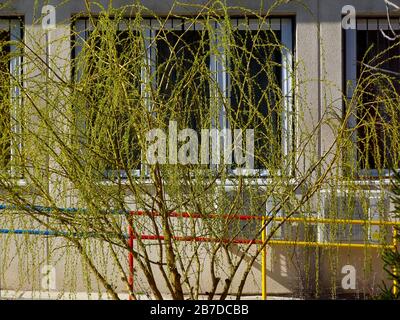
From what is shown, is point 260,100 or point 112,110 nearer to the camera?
point 112,110

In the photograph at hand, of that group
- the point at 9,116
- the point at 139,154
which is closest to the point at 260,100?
the point at 139,154

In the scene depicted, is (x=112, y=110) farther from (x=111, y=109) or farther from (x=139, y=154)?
(x=139, y=154)

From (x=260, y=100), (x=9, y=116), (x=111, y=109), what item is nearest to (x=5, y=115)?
(x=9, y=116)

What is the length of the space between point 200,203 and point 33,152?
852 mm

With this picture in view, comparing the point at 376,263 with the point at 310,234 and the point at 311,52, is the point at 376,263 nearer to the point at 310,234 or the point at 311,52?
the point at 311,52

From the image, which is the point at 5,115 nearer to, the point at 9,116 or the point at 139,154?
the point at 9,116

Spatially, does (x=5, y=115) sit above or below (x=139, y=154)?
above

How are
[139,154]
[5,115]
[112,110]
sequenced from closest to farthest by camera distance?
[112,110] → [139,154] → [5,115]

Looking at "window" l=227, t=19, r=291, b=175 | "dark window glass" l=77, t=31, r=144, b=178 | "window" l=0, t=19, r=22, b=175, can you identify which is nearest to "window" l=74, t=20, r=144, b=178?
"dark window glass" l=77, t=31, r=144, b=178

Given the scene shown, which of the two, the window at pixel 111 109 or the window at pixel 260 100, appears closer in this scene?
the window at pixel 111 109

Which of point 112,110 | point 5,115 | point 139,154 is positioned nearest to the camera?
point 112,110

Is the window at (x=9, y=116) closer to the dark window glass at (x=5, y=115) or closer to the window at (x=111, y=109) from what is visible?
the dark window glass at (x=5, y=115)

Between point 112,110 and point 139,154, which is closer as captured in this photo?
point 112,110

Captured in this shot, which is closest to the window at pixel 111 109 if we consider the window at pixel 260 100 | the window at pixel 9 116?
the window at pixel 9 116
